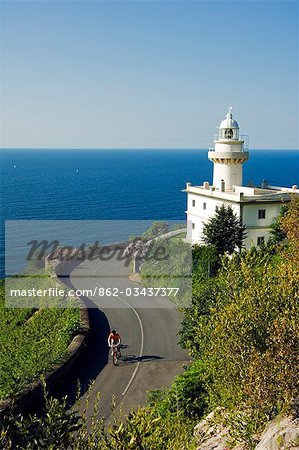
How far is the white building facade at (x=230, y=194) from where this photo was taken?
38.5 meters

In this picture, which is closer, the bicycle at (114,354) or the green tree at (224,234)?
the bicycle at (114,354)

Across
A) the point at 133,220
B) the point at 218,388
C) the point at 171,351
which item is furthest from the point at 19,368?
the point at 133,220

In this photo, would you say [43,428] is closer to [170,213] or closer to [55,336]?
[55,336]

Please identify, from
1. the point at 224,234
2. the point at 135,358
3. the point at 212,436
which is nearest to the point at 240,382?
the point at 212,436

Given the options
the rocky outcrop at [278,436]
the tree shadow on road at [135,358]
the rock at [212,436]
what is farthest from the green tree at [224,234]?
the rocky outcrop at [278,436]

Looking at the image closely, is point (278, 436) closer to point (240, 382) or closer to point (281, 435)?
point (281, 435)

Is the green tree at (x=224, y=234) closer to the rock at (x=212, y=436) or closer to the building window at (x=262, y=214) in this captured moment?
the building window at (x=262, y=214)

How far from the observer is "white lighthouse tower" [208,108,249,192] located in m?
42.8

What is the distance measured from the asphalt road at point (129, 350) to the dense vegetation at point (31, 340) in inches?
42.7

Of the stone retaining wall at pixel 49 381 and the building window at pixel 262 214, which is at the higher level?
the building window at pixel 262 214

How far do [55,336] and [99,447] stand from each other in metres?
15.2

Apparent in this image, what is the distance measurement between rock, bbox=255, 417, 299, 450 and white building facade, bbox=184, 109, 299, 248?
28.9 m

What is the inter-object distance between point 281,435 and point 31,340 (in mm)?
16289

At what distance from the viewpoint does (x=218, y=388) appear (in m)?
11.3
